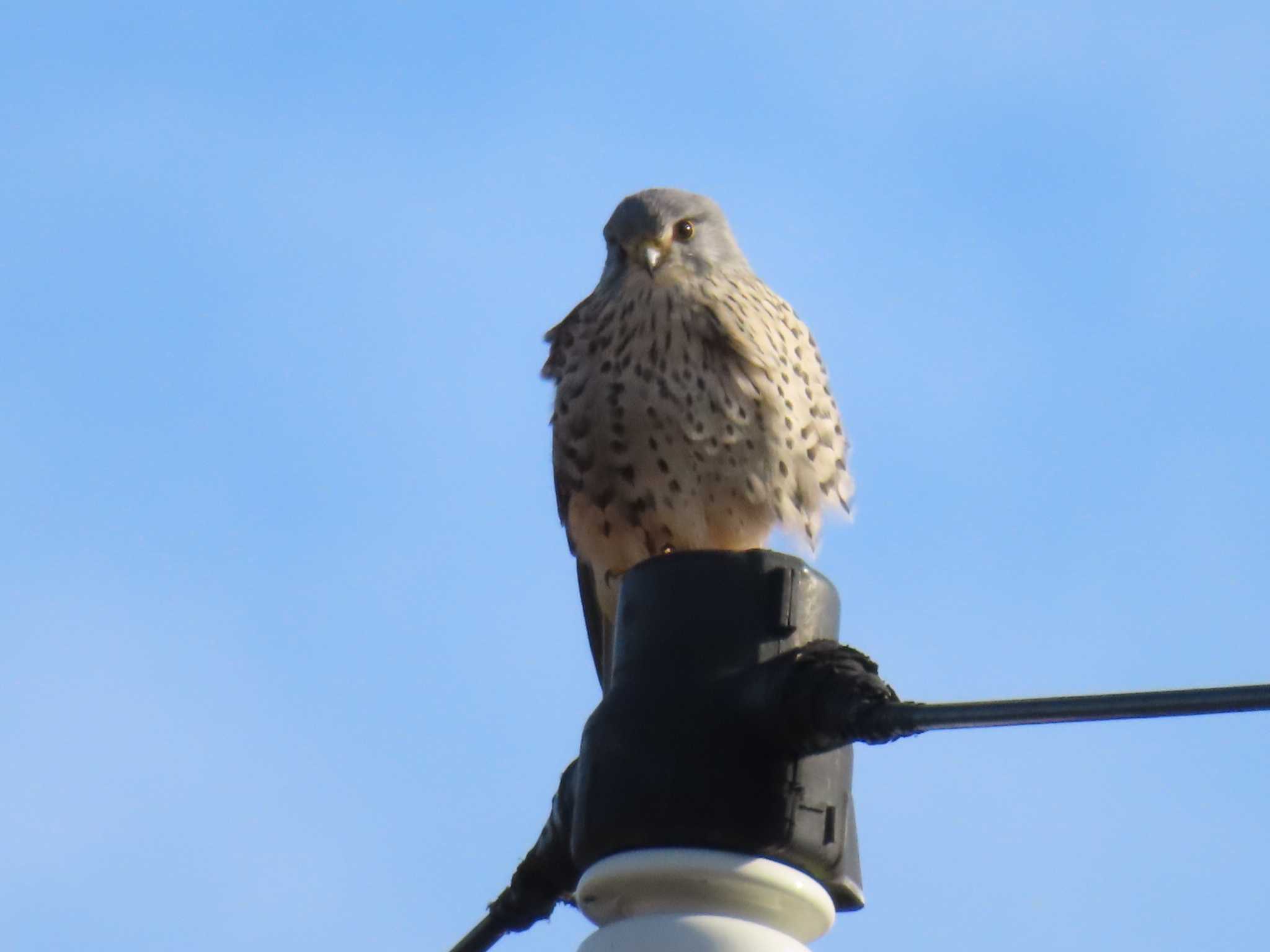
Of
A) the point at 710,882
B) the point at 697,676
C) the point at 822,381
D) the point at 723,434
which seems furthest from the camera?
the point at 822,381

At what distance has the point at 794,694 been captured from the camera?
2.77m

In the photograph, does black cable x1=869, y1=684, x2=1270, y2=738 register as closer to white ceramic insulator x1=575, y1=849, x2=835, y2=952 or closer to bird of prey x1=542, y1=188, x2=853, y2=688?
white ceramic insulator x1=575, y1=849, x2=835, y2=952

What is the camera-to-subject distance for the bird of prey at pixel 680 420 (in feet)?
19.3

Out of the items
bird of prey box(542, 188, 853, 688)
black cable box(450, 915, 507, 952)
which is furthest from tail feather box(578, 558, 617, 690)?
black cable box(450, 915, 507, 952)

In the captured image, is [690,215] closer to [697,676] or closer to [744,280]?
[744,280]

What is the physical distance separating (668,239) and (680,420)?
3.09ft

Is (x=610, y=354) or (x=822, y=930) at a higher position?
(x=610, y=354)

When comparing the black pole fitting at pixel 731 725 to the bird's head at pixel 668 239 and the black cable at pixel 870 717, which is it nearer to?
the black cable at pixel 870 717

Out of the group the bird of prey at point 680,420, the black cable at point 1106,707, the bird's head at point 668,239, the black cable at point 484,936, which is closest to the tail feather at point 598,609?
the bird of prey at point 680,420

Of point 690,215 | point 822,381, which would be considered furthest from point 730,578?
point 690,215

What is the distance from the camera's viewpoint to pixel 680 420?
19.2 ft

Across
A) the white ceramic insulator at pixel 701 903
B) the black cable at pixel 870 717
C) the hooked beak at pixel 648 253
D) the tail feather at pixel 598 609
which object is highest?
the hooked beak at pixel 648 253

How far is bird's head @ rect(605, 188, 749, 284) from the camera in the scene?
6508 millimetres

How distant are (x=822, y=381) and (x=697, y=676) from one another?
11.8 ft
